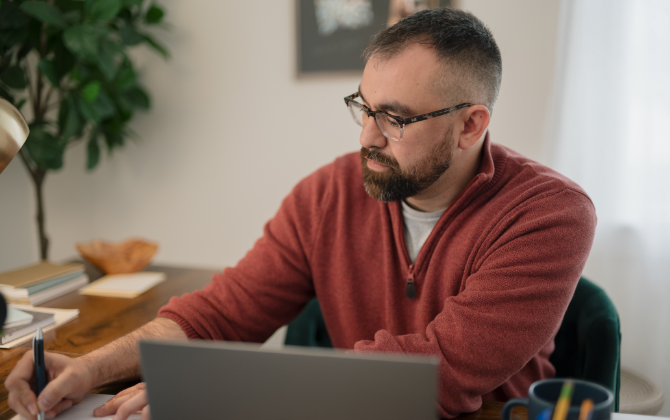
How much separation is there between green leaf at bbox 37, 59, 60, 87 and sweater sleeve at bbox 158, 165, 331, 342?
1166mm

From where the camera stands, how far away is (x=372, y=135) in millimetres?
1134

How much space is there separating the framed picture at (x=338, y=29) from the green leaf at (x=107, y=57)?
2.50ft

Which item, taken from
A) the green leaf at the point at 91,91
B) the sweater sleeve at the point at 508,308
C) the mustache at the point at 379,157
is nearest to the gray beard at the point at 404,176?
the mustache at the point at 379,157

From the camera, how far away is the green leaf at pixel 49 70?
1873 mm

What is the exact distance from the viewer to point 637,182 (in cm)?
188

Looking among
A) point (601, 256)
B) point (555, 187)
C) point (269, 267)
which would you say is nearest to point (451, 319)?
point (555, 187)

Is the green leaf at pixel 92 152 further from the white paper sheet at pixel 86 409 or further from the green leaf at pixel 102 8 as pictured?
the white paper sheet at pixel 86 409

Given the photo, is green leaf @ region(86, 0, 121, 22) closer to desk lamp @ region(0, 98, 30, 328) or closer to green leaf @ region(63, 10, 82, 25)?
green leaf @ region(63, 10, 82, 25)

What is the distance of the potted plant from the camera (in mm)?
1801

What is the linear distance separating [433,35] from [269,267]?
632 mm

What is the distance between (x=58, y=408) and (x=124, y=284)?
77 cm

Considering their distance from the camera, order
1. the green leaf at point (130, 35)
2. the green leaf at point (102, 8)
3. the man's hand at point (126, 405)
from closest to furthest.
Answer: the man's hand at point (126, 405)
the green leaf at point (102, 8)
the green leaf at point (130, 35)

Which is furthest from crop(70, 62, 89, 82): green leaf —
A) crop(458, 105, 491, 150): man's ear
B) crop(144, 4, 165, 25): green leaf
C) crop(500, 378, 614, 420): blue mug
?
crop(500, 378, 614, 420): blue mug

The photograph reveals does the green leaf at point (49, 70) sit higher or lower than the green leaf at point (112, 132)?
higher
